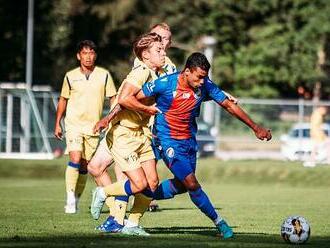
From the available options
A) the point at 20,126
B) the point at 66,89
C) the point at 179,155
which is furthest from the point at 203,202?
the point at 20,126

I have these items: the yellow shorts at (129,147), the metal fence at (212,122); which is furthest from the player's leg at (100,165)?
the metal fence at (212,122)

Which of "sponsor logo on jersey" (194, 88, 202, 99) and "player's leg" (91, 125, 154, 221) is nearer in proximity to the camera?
"sponsor logo on jersey" (194, 88, 202, 99)

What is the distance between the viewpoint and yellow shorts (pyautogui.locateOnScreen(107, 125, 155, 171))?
12734 millimetres

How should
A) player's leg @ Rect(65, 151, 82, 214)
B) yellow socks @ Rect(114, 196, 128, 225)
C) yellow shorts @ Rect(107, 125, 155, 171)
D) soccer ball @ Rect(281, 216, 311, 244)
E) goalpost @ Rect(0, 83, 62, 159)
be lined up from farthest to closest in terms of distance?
goalpost @ Rect(0, 83, 62, 159) < player's leg @ Rect(65, 151, 82, 214) < yellow socks @ Rect(114, 196, 128, 225) < yellow shorts @ Rect(107, 125, 155, 171) < soccer ball @ Rect(281, 216, 311, 244)

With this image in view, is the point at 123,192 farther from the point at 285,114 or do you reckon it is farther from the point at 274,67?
the point at 274,67

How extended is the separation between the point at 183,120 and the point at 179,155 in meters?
0.38

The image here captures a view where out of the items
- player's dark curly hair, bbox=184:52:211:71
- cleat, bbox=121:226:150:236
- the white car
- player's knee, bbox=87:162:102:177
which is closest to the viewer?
player's dark curly hair, bbox=184:52:211:71

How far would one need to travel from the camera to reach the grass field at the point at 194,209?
1192 cm

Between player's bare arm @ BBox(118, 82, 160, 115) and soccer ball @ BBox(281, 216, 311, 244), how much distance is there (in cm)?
184

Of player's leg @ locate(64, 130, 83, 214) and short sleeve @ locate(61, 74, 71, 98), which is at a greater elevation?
short sleeve @ locate(61, 74, 71, 98)

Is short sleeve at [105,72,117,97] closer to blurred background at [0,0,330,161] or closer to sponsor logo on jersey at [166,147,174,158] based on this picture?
sponsor logo on jersey at [166,147,174,158]

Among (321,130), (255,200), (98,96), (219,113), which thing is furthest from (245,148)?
(98,96)

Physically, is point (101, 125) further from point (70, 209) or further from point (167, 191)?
point (70, 209)

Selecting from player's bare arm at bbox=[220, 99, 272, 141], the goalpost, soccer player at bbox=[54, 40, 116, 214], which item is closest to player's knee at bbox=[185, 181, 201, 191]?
player's bare arm at bbox=[220, 99, 272, 141]
